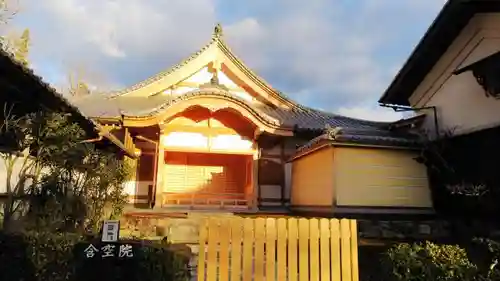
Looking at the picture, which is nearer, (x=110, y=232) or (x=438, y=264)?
(x=110, y=232)

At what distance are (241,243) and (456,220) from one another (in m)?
5.99

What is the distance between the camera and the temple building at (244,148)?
27.9ft

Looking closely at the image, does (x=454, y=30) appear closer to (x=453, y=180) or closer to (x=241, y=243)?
(x=453, y=180)

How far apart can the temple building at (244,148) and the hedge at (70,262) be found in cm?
483

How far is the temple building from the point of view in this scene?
8.50m

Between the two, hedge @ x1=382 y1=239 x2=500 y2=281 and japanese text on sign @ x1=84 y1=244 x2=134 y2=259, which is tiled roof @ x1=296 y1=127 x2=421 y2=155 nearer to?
hedge @ x1=382 y1=239 x2=500 y2=281

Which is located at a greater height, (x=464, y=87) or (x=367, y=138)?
(x=464, y=87)

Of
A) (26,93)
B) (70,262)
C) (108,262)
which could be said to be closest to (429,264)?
(108,262)

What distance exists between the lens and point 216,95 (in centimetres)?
1198

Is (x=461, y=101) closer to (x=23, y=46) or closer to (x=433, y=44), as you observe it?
(x=433, y=44)

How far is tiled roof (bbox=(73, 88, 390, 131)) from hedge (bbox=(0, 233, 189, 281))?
7.48 metres

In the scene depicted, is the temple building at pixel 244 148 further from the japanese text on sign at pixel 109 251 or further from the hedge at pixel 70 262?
the japanese text on sign at pixel 109 251

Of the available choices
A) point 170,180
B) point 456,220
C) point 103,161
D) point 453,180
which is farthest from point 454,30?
point 170,180

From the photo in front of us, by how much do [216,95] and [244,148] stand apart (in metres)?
2.42
